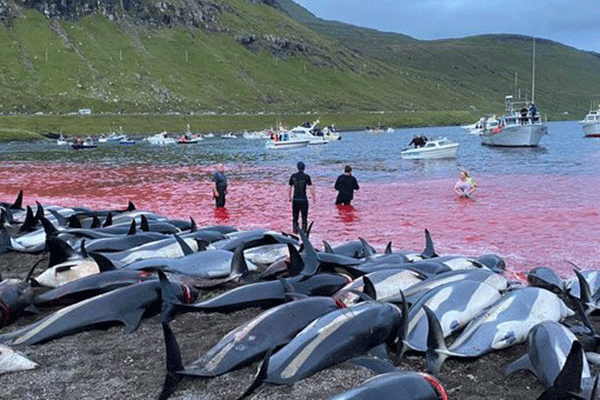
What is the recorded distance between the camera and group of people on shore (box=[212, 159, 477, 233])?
2200cm

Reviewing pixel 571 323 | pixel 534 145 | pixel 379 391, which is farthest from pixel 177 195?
pixel 534 145

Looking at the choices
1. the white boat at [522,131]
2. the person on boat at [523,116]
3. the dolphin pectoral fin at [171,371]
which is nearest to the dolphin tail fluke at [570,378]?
the dolphin pectoral fin at [171,371]

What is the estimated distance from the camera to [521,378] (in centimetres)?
799

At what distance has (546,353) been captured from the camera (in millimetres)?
7824

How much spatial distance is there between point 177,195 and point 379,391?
2982cm

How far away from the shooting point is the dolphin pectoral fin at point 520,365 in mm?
7945

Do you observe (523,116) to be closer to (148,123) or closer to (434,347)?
(434,347)

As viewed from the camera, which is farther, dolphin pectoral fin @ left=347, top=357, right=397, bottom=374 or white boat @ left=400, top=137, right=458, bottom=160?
white boat @ left=400, top=137, right=458, bottom=160

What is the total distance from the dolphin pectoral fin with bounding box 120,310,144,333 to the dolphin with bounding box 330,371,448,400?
469 centimetres

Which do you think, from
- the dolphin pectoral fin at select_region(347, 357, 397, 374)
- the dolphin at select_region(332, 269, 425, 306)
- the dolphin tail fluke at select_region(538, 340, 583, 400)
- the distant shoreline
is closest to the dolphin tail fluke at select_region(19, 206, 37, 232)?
the dolphin at select_region(332, 269, 425, 306)

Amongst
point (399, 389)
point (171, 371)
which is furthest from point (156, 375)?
point (399, 389)

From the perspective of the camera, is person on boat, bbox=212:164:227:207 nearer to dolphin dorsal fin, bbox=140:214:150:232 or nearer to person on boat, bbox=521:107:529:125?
dolphin dorsal fin, bbox=140:214:150:232

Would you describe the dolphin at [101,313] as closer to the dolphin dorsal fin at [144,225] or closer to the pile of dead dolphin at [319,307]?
the pile of dead dolphin at [319,307]

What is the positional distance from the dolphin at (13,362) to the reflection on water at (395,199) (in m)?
13.1
